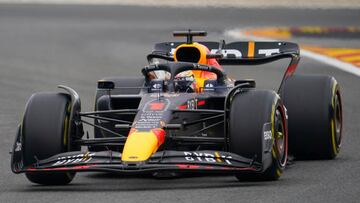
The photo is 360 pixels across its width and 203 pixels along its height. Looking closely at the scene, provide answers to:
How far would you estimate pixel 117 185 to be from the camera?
424 inches

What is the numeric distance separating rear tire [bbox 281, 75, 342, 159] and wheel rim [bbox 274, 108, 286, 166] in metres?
1.00

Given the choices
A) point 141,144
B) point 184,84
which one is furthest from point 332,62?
point 141,144

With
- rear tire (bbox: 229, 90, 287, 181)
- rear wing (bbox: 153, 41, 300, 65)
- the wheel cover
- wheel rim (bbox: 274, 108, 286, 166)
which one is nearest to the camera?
rear tire (bbox: 229, 90, 287, 181)

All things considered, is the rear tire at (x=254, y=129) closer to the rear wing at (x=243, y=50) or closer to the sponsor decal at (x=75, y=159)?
the sponsor decal at (x=75, y=159)

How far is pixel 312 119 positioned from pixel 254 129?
6.54ft

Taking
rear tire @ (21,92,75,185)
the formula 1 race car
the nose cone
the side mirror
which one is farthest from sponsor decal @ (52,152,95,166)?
the side mirror

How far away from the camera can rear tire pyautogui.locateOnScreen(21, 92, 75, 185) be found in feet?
35.8

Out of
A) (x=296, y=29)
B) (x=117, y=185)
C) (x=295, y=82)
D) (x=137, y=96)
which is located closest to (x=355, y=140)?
(x=295, y=82)

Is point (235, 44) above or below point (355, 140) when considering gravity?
above

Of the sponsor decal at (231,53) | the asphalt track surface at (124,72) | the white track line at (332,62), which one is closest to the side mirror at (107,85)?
the asphalt track surface at (124,72)

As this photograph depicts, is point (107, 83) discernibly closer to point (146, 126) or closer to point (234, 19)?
point (146, 126)

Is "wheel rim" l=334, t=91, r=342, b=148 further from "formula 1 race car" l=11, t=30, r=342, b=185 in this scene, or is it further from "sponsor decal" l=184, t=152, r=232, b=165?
"sponsor decal" l=184, t=152, r=232, b=165

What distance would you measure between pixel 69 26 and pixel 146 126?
23762 millimetres

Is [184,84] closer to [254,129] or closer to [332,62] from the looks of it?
[254,129]
